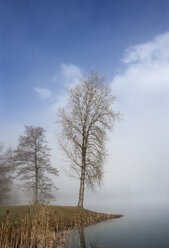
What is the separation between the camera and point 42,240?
6.82 meters

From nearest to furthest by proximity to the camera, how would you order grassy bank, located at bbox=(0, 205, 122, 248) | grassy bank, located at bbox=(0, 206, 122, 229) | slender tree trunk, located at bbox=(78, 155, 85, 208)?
grassy bank, located at bbox=(0, 205, 122, 248), grassy bank, located at bbox=(0, 206, 122, 229), slender tree trunk, located at bbox=(78, 155, 85, 208)

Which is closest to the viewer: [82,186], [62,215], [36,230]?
[36,230]

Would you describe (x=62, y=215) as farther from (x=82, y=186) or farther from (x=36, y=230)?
(x=36, y=230)

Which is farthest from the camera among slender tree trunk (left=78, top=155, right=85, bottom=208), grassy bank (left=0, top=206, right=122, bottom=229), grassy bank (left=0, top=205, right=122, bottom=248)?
slender tree trunk (left=78, top=155, right=85, bottom=208)

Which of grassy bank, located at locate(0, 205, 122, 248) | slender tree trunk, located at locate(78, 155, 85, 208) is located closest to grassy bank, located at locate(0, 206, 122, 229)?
grassy bank, located at locate(0, 205, 122, 248)

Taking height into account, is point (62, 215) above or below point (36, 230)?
below

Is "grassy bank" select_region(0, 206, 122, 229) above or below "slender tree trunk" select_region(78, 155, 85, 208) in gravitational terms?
below

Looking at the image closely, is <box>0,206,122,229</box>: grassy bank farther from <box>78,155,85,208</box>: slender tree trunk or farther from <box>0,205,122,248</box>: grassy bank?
<box>78,155,85,208</box>: slender tree trunk

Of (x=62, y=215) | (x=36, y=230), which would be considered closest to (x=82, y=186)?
(x=62, y=215)

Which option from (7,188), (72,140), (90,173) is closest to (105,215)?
(90,173)

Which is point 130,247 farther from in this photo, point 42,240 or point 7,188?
point 7,188

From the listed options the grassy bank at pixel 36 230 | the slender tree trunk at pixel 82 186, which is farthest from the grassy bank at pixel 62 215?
the slender tree trunk at pixel 82 186

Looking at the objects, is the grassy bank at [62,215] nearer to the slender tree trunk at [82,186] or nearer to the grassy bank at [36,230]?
the grassy bank at [36,230]

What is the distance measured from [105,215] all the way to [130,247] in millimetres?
11271
